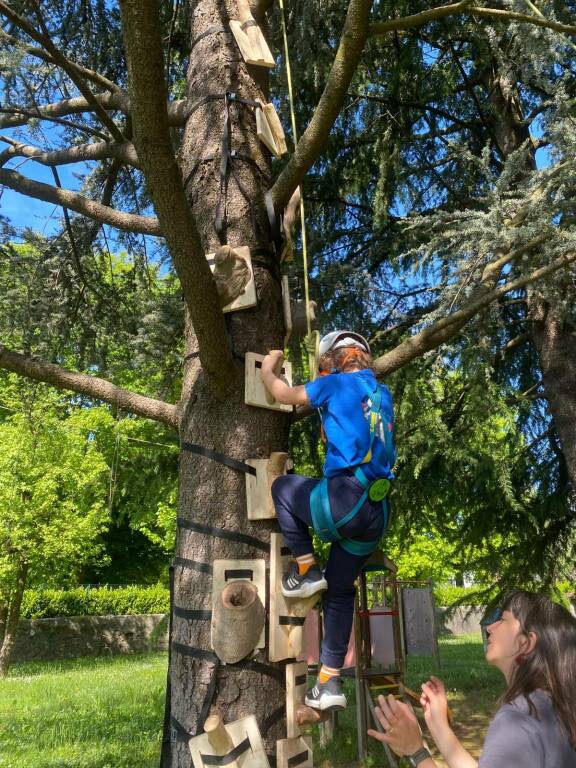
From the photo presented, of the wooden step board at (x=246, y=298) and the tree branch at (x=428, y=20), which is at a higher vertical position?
the tree branch at (x=428, y=20)

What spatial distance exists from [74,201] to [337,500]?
1869 mm

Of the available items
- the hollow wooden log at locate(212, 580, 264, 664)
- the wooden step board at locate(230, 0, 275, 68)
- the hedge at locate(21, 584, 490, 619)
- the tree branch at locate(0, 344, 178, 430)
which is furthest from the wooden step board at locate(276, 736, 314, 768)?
the hedge at locate(21, 584, 490, 619)

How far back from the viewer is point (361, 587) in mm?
6676

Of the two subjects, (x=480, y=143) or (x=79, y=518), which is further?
(x=79, y=518)

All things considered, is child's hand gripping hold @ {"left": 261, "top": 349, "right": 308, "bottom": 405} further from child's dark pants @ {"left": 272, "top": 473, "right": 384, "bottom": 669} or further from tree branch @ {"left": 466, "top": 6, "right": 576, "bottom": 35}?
tree branch @ {"left": 466, "top": 6, "right": 576, "bottom": 35}

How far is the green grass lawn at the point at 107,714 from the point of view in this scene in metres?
5.68

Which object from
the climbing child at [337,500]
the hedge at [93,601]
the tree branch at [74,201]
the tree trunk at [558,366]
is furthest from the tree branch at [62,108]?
the hedge at [93,601]

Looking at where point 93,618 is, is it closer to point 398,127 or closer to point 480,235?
point 398,127

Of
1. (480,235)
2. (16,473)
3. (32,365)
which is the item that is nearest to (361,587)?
(480,235)

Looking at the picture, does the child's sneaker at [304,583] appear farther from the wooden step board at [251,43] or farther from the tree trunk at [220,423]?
the wooden step board at [251,43]

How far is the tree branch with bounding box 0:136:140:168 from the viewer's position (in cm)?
338

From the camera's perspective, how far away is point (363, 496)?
7.64 feet

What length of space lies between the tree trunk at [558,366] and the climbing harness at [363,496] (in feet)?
13.1

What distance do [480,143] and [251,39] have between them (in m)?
4.85
